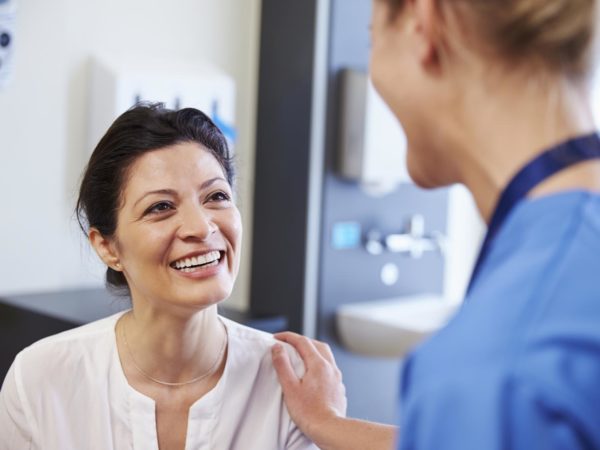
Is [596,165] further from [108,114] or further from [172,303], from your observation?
[108,114]

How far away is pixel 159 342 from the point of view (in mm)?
1591

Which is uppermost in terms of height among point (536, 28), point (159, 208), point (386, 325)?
point (536, 28)

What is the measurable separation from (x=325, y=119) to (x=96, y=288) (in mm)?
1000

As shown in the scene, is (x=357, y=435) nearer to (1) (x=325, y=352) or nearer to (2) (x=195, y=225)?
(1) (x=325, y=352)

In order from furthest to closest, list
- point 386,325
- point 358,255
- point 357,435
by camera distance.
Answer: point 358,255 → point 386,325 → point 357,435

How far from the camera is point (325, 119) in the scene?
10.0ft

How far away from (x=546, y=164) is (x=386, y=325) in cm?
231

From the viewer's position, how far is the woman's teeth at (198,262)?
1.52 m

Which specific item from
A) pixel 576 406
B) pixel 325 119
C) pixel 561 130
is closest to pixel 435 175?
pixel 561 130

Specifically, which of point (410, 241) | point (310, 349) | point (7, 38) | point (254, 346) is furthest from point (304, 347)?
point (410, 241)

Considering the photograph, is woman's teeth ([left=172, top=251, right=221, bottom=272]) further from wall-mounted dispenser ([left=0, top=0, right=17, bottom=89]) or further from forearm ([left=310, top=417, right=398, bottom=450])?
wall-mounted dispenser ([left=0, top=0, right=17, bottom=89])

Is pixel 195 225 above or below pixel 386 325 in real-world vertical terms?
above

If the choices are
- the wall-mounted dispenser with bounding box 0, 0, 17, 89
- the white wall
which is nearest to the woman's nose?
the white wall

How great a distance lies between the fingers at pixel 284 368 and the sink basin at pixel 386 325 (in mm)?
1357
